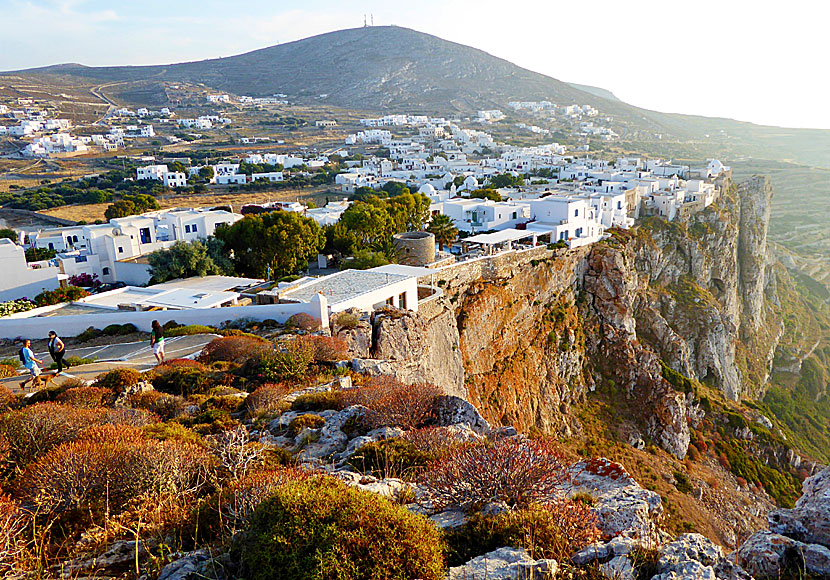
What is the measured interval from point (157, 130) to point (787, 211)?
123 m

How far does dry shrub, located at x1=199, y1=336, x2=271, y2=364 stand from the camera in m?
12.8

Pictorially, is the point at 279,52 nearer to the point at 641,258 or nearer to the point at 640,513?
the point at 641,258

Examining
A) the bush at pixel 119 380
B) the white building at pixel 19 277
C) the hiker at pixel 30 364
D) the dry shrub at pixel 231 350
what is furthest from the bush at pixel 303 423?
the white building at pixel 19 277

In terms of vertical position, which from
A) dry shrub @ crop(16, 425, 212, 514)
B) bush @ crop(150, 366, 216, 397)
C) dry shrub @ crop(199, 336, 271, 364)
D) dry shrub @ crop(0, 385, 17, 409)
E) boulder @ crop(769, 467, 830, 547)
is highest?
dry shrub @ crop(16, 425, 212, 514)

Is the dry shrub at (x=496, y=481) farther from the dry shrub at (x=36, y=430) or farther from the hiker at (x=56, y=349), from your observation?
the hiker at (x=56, y=349)

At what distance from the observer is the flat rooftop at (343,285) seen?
1830 centimetres

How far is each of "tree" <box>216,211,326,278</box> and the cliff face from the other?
320 inches

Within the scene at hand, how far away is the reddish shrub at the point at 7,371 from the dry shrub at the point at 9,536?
9.61 m

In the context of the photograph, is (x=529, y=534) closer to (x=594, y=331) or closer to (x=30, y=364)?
(x=30, y=364)

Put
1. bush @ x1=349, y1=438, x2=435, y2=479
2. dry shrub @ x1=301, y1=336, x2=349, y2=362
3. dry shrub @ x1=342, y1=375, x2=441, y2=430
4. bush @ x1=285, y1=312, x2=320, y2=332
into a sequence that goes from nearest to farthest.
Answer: bush @ x1=349, y1=438, x2=435, y2=479, dry shrub @ x1=342, y1=375, x2=441, y2=430, dry shrub @ x1=301, y1=336, x2=349, y2=362, bush @ x1=285, y1=312, x2=320, y2=332

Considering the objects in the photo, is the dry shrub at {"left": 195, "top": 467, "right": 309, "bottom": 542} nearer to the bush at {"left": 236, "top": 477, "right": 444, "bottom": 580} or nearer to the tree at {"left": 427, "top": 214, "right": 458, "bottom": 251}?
the bush at {"left": 236, "top": 477, "right": 444, "bottom": 580}

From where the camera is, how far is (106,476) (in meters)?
5.26

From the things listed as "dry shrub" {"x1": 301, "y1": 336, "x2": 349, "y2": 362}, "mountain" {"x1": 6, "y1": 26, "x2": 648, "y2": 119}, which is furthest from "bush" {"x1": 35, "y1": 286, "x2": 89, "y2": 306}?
"mountain" {"x1": 6, "y1": 26, "x2": 648, "y2": 119}

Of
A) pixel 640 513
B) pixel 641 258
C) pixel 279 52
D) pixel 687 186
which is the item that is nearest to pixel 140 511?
pixel 640 513
